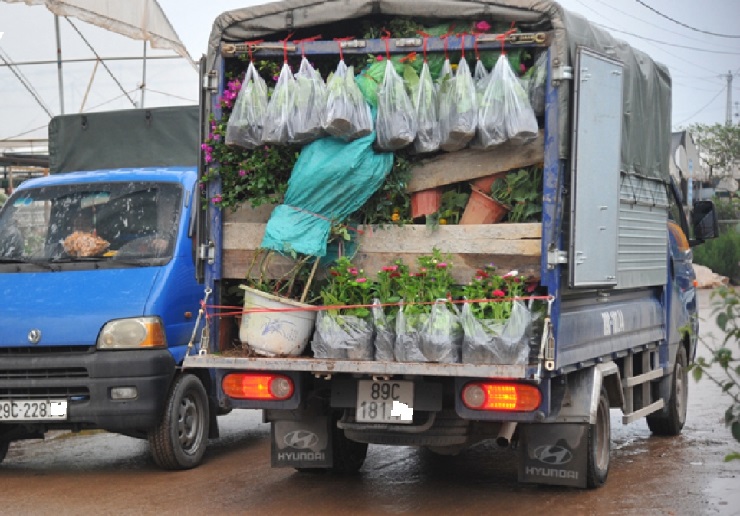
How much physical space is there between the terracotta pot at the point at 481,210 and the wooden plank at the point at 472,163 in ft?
0.41

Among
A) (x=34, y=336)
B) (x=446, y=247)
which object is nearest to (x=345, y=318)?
(x=446, y=247)

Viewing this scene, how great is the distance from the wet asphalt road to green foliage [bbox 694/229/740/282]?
85.6 feet

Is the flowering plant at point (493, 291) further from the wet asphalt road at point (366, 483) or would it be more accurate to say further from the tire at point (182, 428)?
the tire at point (182, 428)

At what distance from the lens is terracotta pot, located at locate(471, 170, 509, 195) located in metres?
7.04

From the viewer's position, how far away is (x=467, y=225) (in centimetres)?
698

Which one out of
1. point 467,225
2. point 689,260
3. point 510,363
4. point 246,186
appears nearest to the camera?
point 510,363

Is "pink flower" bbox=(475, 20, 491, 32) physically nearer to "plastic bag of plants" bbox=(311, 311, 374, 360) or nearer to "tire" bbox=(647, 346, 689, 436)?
"plastic bag of plants" bbox=(311, 311, 374, 360)

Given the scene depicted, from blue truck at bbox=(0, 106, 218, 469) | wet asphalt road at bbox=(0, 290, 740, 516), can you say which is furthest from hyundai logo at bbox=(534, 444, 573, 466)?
blue truck at bbox=(0, 106, 218, 469)

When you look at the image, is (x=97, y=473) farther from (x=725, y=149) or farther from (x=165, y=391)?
(x=725, y=149)

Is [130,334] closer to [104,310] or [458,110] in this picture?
[104,310]

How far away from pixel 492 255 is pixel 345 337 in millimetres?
973

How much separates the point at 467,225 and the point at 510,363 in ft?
2.97

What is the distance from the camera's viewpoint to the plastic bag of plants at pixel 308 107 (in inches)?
277

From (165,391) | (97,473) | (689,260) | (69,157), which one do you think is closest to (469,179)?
(165,391)
